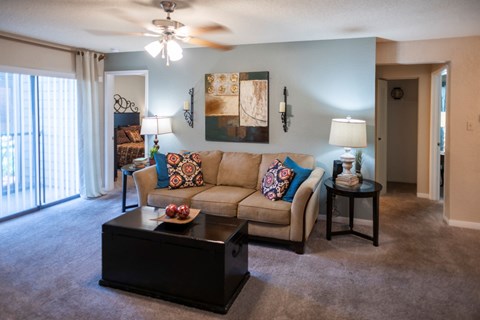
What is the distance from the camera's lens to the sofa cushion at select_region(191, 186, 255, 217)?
3.61 metres

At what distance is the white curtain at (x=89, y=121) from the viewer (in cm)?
519

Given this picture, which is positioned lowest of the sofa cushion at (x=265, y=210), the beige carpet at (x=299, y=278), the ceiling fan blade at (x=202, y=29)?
the beige carpet at (x=299, y=278)

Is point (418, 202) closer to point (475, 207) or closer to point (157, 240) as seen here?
point (475, 207)

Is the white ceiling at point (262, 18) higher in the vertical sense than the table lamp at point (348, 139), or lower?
higher

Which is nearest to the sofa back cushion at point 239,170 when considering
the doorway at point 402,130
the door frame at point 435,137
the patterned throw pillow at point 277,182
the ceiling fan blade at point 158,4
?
the patterned throw pillow at point 277,182

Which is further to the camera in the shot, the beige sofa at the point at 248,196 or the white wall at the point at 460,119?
the white wall at the point at 460,119

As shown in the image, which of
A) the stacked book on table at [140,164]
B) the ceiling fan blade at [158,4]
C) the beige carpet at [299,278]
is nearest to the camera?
the beige carpet at [299,278]

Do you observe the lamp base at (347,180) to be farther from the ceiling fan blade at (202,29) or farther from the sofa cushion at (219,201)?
the ceiling fan blade at (202,29)

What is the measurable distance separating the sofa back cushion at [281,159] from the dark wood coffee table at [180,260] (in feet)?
4.70

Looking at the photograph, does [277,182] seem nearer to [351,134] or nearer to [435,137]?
[351,134]

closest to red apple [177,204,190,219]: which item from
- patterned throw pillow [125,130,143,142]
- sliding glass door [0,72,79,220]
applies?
sliding glass door [0,72,79,220]

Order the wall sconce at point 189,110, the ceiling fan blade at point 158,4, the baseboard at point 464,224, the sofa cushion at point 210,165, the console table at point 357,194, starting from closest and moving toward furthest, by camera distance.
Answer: the ceiling fan blade at point 158,4
the console table at point 357,194
the baseboard at point 464,224
the sofa cushion at point 210,165
the wall sconce at point 189,110

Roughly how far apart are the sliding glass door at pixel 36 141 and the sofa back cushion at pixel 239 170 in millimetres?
2470

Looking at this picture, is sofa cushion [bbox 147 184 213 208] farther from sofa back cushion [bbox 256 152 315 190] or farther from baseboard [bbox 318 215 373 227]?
baseboard [bbox 318 215 373 227]
